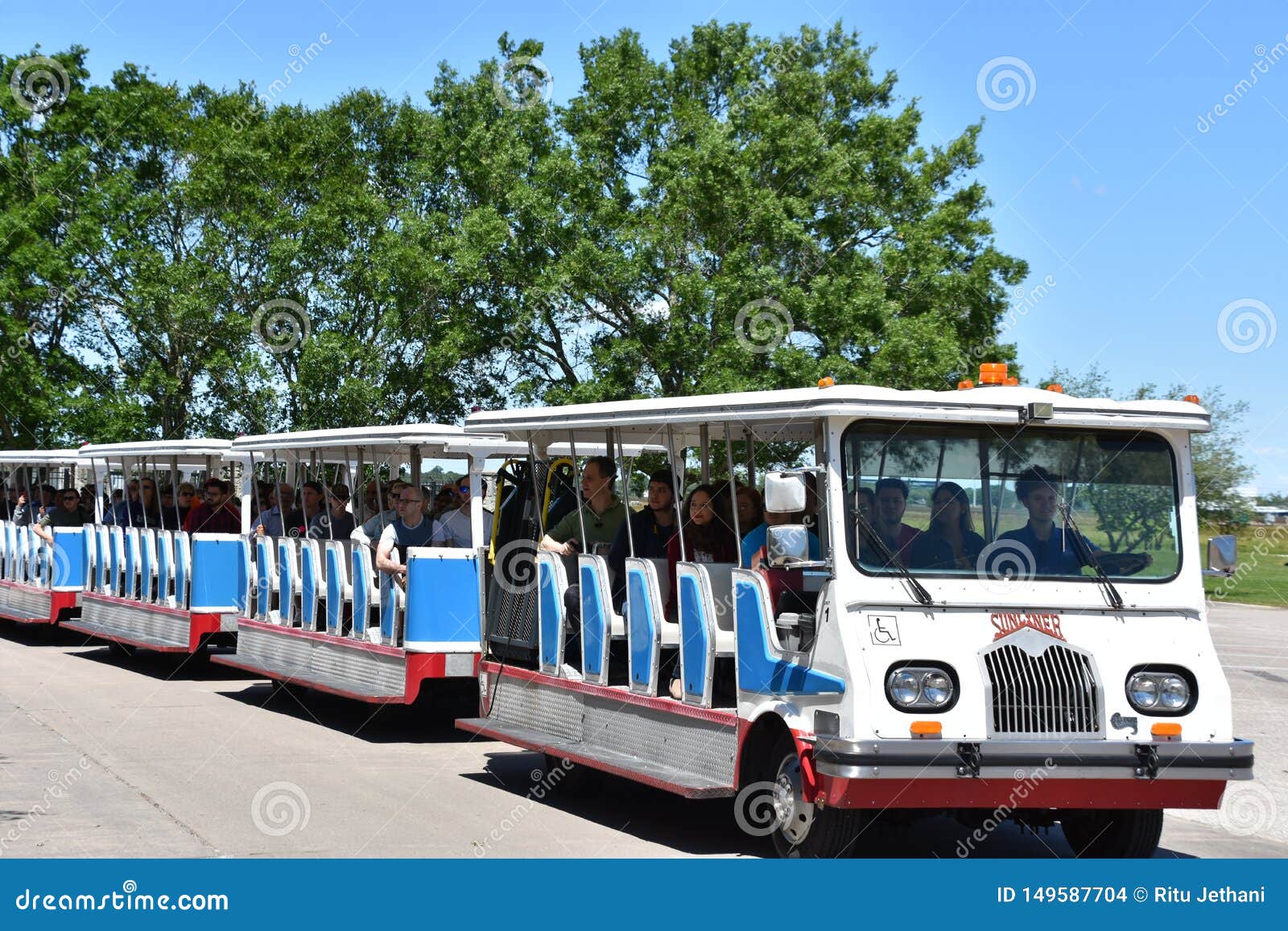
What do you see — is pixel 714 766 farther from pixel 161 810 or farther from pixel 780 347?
pixel 780 347

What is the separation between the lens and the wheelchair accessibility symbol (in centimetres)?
736

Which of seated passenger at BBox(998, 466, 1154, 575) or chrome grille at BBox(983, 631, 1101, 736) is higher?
seated passenger at BBox(998, 466, 1154, 575)

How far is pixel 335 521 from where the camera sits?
49.5 ft

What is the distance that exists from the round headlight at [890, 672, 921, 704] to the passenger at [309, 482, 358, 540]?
8.40 meters

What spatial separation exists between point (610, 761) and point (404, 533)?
15.1 ft

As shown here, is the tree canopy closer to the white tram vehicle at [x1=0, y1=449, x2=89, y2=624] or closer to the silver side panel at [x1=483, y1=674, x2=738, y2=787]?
the white tram vehicle at [x1=0, y1=449, x2=89, y2=624]

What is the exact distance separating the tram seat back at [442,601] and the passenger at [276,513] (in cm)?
402

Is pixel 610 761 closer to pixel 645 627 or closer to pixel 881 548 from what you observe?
pixel 645 627

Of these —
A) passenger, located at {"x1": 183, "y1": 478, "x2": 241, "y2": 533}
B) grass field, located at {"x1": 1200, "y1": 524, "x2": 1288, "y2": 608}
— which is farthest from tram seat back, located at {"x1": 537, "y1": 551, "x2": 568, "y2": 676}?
grass field, located at {"x1": 1200, "y1": 524, "x2": 1288, "y2": 608}

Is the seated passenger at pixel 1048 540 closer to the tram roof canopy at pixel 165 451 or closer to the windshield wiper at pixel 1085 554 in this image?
the windshield wiper at pixel 1085 554

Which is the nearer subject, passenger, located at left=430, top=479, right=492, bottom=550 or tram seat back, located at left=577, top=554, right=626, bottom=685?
tram seat back, located at left=577, top=554, right=626, bottom=685

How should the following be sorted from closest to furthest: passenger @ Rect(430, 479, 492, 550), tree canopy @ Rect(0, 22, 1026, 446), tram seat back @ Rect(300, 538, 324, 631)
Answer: passenger @ Rect(430, 479, 492, 550), tram seat back @ Rect(300, 538, 324, 631), tree canopy @ Rect(0, 22, 1026, 446)

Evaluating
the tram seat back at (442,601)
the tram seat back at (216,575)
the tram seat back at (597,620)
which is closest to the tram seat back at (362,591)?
the tram seat back at (442,601)

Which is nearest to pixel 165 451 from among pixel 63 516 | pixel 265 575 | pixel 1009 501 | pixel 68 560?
pixel 68 560
